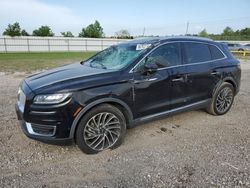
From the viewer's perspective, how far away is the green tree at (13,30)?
41438 mm

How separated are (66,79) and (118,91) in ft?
2.52

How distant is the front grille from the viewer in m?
3.27

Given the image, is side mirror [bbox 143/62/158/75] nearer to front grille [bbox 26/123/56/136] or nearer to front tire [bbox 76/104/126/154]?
front tire [bbox 76/104/126/154]

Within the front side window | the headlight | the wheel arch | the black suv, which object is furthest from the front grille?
the wheel arch

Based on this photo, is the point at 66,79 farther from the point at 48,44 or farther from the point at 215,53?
the point at 48,44

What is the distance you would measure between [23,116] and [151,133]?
2161 millimetres

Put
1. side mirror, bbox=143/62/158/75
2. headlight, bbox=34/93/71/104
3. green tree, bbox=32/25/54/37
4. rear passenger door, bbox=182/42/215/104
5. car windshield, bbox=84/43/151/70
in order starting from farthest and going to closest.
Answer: green tree, bbox=32/25/54/37
rear passenger door, bbox=182/42/215/104
car windshield, bbox=84/43/151/70
side mirror, bbox=143/62/158/75
headlight, bbox=34/93/71/104

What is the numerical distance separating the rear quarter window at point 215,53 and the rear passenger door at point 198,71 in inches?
3.5

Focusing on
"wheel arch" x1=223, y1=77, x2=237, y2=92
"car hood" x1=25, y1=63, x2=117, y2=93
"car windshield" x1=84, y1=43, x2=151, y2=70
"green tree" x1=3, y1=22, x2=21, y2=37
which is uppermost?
"green tree" x1=3, y1=22, x2=21, y2=37

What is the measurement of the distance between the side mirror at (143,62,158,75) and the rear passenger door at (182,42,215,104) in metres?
0.81

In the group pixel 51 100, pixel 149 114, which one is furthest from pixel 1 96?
pixel 149 114

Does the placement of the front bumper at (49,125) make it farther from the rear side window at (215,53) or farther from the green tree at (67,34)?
the green tree at (67,34)

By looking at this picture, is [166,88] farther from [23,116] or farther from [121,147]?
[23,116]

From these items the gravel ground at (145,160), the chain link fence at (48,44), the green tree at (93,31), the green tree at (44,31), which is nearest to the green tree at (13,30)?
the chain link fence at (48,44)
